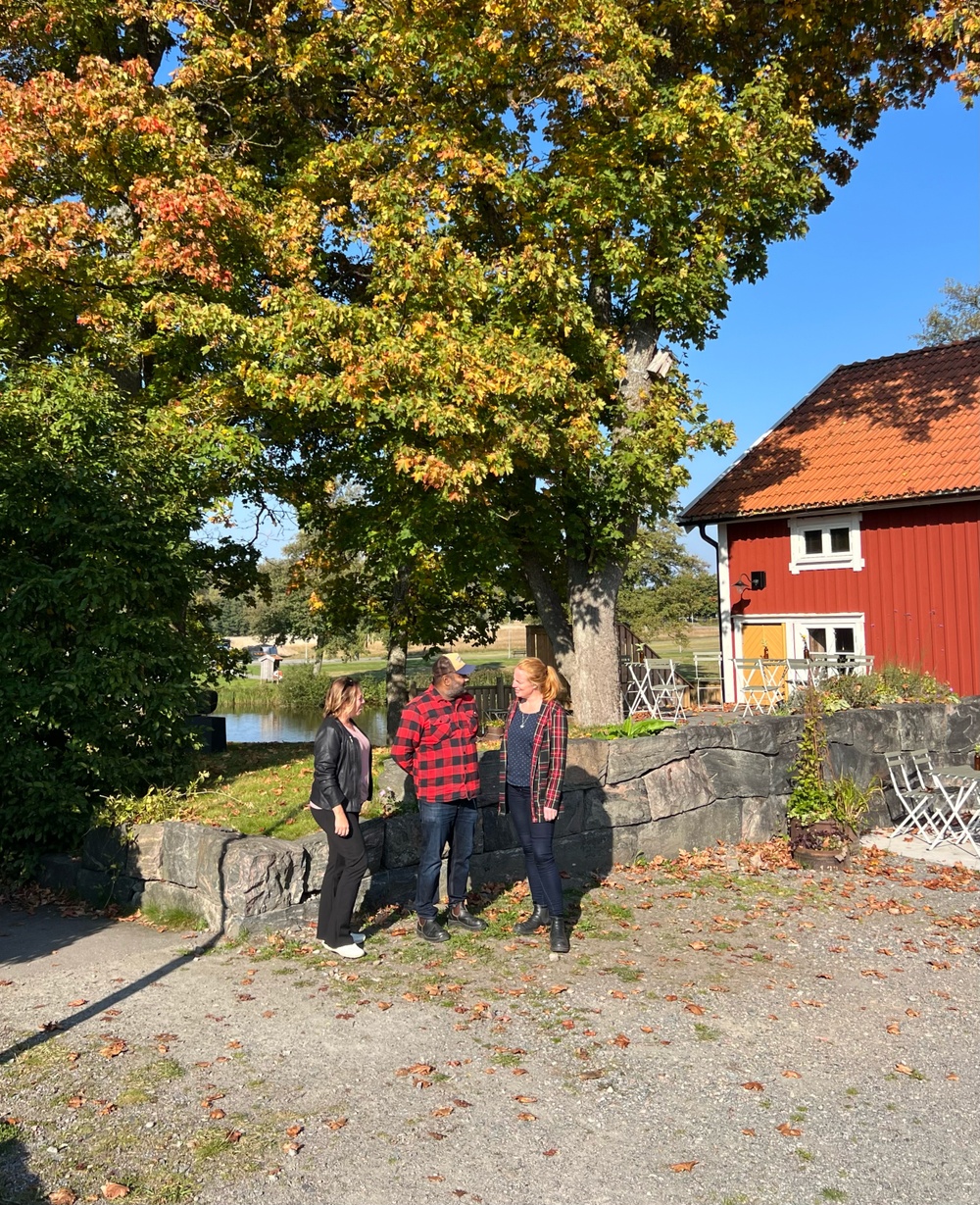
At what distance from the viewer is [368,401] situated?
1103 centimetres

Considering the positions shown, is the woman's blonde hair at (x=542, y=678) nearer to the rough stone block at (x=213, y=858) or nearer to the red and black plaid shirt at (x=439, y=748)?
the red and black plaid shirt at (x=439, y=748)

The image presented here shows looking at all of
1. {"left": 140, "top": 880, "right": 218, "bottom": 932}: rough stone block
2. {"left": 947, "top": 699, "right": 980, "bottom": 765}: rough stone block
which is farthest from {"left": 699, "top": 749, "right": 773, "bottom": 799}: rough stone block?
{"left": 140, "top": 880, "right": 218, "bottom": 932}: rough stone block

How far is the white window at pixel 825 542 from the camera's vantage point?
15.8 meters

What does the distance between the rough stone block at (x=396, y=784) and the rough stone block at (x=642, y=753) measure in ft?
7.43

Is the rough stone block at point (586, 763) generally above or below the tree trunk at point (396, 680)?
below

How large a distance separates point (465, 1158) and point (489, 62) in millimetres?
11453

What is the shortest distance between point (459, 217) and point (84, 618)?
729 centimetres

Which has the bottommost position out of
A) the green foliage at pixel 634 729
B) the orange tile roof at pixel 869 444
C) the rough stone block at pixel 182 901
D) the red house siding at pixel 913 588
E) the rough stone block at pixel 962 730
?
the rough stone block at pixel 182 901

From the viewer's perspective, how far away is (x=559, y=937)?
259 inches

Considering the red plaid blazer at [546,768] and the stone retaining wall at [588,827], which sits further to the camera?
the stone retaining wall at [588,827]

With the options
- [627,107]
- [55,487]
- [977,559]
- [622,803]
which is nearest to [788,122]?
[627,107]

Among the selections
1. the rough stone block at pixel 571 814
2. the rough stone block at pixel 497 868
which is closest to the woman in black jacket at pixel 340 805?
the rough stone block at pixel 497 868

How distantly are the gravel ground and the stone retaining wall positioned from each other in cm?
37

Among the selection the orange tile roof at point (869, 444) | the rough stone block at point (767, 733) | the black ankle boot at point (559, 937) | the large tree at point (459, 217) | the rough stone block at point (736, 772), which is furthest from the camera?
the orange tile roof at point (869, 444)
